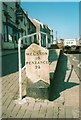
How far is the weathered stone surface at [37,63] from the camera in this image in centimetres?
681

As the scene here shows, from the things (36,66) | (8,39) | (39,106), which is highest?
(8,39)

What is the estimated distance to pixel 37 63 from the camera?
6.86m

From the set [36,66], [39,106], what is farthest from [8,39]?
[39,106]

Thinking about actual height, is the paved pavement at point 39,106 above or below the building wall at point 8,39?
below

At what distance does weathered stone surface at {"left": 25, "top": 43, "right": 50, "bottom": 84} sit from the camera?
6809 mm

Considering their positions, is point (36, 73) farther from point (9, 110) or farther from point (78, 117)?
point (78, 117)

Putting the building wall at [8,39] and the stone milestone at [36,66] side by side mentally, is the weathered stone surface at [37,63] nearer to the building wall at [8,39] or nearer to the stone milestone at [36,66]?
the stone milestone at [36,66]

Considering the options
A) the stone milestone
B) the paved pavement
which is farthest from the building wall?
the stone milestone

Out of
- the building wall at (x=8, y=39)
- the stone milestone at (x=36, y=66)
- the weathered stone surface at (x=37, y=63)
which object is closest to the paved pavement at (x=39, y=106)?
the stone milestone at (x=36, y=66)

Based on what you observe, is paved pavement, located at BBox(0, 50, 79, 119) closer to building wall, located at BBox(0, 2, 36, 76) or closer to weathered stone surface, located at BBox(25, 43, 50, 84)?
weathered stone surface, located at BBox(25, 43, 50, 84)

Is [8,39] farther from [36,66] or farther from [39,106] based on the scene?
[39,106]

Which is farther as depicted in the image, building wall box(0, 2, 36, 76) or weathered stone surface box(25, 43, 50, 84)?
building wall box(0, 2, 36, 76)

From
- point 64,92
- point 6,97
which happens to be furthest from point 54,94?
point 6,97

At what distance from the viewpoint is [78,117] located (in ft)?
17.7
